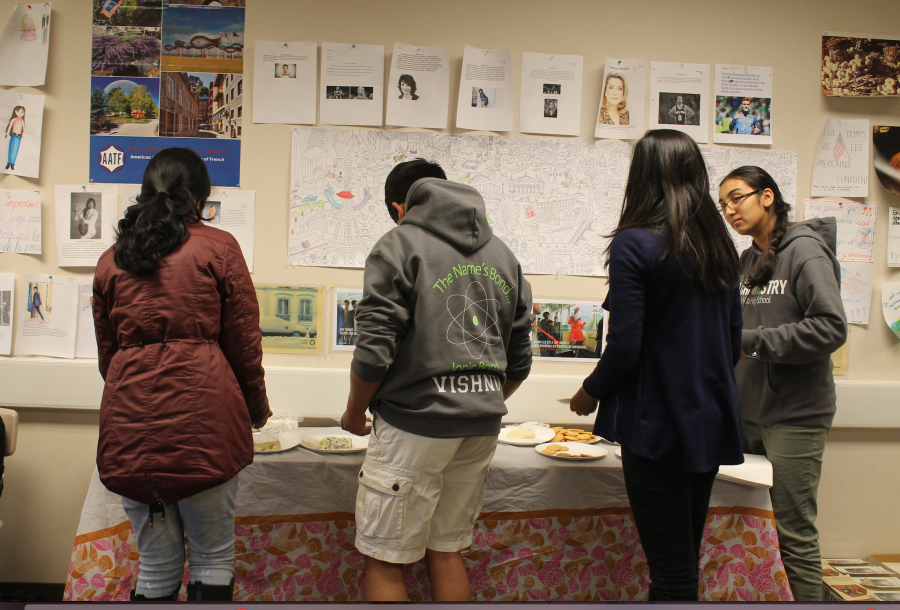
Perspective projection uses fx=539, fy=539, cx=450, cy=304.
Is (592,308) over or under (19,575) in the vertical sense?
over

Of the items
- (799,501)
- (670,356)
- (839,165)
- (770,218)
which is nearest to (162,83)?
(670,356)

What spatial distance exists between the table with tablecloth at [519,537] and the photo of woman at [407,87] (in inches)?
55.6

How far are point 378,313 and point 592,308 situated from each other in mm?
1353

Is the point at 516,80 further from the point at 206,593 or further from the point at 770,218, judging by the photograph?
the point at 206,593

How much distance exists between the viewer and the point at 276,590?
4.91ft

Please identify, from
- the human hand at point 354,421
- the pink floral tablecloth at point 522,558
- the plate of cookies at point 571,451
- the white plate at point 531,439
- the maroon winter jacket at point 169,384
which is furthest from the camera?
the white plate at point 531,439

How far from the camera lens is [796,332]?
1561 mm

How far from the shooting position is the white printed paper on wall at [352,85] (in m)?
2.16

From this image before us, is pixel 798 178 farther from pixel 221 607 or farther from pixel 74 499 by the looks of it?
pixel 74 499

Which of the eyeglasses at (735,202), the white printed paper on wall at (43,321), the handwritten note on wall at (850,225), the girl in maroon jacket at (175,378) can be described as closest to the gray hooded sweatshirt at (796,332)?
the eyeglasses at (735,202)

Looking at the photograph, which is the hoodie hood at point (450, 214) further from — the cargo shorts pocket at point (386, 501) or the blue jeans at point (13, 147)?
the blue jeans at point (13, 147)

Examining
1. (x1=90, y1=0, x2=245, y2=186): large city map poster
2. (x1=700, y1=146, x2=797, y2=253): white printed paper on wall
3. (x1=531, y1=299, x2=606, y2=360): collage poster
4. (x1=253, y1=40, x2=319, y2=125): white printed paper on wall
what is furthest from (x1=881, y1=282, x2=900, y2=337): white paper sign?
(x1=90, y1=0, x2=245, y2=186): large city map poster

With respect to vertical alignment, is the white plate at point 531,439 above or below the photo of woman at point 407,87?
below

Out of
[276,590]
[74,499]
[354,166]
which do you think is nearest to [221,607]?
[276,590]
